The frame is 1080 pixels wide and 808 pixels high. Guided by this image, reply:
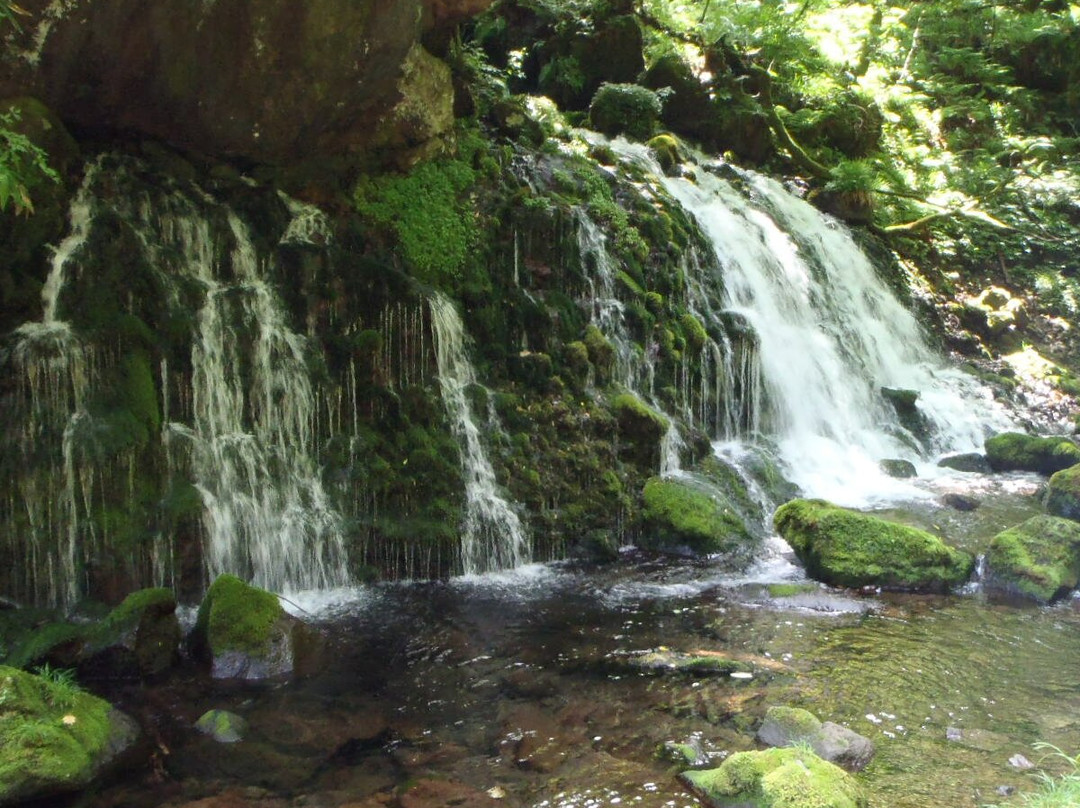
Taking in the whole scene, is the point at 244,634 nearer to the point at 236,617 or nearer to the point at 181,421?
the point at 236,617

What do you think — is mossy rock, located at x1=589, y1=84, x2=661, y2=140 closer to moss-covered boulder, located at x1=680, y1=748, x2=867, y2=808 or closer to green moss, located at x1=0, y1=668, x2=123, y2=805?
moss-covered boulder, located at x1=680, y1=748, x2=867, y2=808

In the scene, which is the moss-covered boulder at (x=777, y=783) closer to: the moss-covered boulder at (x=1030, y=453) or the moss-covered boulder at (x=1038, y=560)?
the moss-covered boulder at (x=1038, y=560)

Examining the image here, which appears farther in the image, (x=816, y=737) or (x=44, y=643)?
(x=44, y=643)

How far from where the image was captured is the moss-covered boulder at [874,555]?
8.73 m

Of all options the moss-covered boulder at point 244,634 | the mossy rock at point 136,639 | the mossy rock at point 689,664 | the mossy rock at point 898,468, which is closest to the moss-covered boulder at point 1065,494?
the mossy rock at point 898,468

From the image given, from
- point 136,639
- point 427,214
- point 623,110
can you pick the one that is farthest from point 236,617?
point 623,110

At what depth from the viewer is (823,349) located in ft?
47.6

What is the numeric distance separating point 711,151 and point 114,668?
52.7ft

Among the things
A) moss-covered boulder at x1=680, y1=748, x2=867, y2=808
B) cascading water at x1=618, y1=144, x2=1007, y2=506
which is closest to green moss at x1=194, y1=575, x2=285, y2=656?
moss-covered boulder at x1=680, y1=748, x2=867, y2=808

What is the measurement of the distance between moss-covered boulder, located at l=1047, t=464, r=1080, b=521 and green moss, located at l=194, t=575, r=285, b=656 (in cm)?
944

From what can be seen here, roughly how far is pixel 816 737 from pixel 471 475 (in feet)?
16.5

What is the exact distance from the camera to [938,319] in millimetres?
17844

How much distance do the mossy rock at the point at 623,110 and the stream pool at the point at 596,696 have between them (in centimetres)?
1101

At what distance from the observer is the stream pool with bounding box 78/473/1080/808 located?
5195mm
